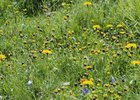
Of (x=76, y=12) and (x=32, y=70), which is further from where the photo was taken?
(x=76, y=12)

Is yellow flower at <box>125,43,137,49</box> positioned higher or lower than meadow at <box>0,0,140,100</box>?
higher

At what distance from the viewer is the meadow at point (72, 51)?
3.49 m

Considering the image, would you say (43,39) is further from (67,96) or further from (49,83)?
(67,96)

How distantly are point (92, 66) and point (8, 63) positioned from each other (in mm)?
889

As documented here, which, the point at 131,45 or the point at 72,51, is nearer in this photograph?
the point at 131,45

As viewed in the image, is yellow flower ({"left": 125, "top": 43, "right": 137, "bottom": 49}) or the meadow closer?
the meadow

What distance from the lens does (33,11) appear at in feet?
18.5

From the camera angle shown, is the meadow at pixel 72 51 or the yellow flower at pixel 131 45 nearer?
the meadow at pixel 72 51

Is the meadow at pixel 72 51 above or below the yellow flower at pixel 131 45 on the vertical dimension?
below

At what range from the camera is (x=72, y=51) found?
414 cm

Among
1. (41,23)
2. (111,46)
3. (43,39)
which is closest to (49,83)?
(111,46)

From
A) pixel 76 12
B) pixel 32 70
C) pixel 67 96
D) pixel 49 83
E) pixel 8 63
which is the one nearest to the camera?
pixel 67 96

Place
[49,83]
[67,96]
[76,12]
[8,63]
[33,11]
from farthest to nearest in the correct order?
[33,11] → [76,12] → [8,63] → [49,83] → [67,96]

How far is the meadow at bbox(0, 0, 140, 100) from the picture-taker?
3486mm
